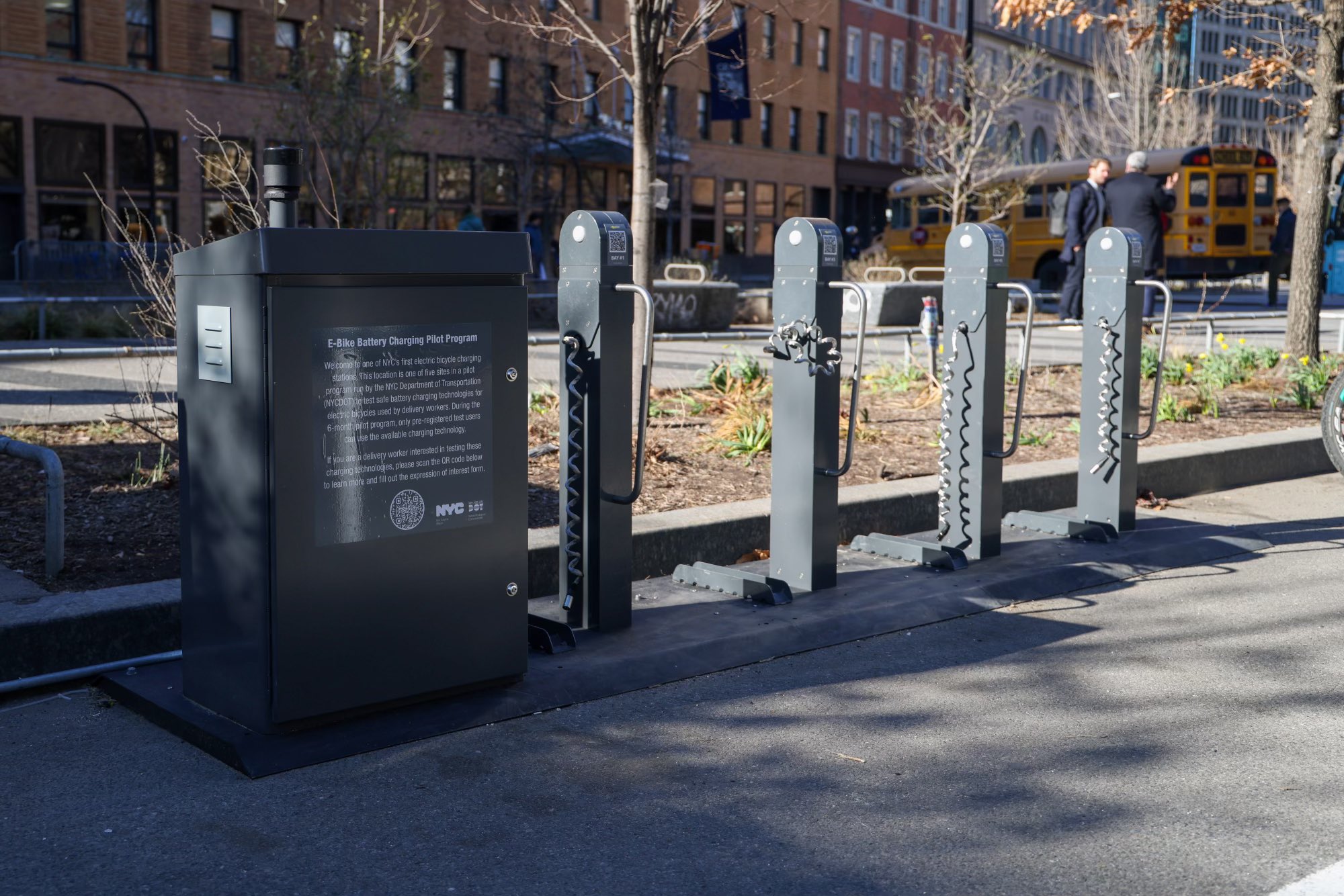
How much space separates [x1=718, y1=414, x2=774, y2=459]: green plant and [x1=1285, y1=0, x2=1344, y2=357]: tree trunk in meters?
6.18

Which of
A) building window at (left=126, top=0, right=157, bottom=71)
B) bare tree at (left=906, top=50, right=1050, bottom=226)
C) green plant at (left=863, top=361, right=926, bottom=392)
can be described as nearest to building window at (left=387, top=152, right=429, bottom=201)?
building window at (left=126, top=0, right=157, bottom=71)

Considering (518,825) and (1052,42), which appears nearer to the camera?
(518,825)

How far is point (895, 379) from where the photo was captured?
37.9 ft

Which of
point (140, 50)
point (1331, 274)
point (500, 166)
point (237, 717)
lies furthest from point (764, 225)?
point (237, 717)

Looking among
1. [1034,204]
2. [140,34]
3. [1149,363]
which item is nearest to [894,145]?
[1034,204]

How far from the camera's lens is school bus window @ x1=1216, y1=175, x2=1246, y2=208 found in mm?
31516

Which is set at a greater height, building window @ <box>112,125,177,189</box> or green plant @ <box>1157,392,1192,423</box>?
building window @ <box>112,125,177,189</box>

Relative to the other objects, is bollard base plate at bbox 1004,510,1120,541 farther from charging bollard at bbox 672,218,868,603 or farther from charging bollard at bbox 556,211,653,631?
charging bollard at bbox 556,211,653,631

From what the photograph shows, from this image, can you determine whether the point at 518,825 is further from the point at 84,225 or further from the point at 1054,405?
the point at 84,225

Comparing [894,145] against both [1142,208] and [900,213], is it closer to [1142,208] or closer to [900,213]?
[900,213]

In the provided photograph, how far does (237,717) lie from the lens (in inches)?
165

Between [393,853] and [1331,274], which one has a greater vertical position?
[1331,274]

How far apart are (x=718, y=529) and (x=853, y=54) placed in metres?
56.4

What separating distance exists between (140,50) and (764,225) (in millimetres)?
26337
